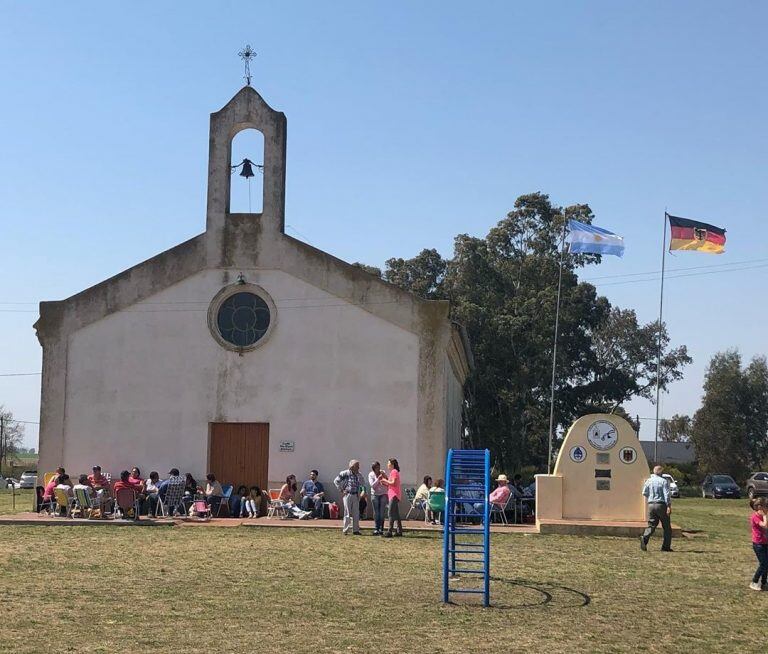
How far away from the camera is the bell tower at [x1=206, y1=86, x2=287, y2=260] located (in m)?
24.5

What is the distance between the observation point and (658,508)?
17.6m

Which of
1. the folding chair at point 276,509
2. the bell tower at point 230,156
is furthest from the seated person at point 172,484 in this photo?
the bell tower at point 230,156

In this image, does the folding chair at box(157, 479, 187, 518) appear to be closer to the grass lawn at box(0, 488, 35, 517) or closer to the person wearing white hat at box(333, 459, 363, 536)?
the grass lawn at box(0, 488, 35, 517)

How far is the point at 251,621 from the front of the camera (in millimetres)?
10102

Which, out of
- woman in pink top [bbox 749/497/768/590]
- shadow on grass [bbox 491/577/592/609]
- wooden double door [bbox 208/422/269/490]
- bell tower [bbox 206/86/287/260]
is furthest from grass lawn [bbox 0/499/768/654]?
bell tower [bbox 206/86/287/260]

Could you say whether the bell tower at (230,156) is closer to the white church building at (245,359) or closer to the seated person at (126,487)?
the white church building at (245,359)

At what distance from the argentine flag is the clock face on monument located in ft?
35.4

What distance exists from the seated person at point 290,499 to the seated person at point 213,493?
1487 millimetres

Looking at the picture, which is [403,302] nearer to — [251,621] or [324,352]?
[324,352]

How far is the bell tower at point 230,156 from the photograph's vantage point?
966 inches

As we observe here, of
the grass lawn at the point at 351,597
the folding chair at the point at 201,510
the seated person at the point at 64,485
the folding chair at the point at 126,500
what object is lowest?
the grass lawn at the point at 351,597

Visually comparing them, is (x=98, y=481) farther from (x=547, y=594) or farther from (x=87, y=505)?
(x=547, y=594)

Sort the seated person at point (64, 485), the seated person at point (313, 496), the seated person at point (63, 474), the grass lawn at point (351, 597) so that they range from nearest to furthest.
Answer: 1. the grass lawn at point (351, 597)
2. the seated person at point (64, 485)
3. the seated person at point (313, 496)
4. the seated person at point (63, 474)

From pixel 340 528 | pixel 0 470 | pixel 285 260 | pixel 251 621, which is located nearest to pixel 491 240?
pixel 285 260
